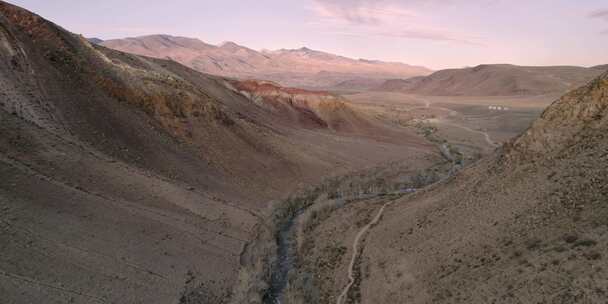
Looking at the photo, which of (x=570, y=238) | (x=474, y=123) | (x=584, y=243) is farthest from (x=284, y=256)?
(x=474, y=123)

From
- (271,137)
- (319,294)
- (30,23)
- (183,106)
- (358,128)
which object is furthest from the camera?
(358,128)

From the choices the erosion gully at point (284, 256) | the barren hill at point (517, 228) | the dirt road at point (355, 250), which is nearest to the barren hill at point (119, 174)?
the erosion gully at point (284, 256)

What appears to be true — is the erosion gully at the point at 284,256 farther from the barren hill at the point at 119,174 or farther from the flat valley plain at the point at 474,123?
the flat valley plain at the point at 474,123

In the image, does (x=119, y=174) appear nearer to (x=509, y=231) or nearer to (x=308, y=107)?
(x=509, y=231)

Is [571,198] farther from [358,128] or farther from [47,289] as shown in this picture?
[358,128]

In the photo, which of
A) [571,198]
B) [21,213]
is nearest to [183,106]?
[21,213]

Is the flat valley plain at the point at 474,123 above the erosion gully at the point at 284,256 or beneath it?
above
